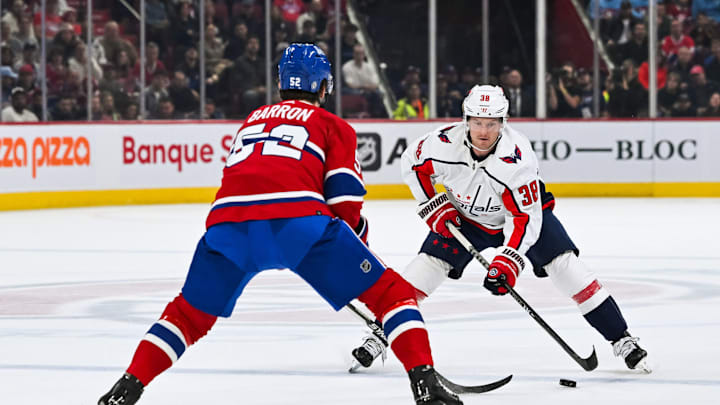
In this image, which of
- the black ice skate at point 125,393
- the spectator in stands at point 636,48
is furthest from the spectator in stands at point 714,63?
the black ice skate at point 125,393

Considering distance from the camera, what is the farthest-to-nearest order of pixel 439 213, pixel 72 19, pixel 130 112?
1. pixel 130 112
2. pixel 72 19
3. pixel 439 213

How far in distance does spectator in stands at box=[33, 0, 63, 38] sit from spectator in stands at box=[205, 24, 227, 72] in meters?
1.47

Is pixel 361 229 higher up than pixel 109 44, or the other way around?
pixel 109 44

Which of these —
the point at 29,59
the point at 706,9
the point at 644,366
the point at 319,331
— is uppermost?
the point at 706,9

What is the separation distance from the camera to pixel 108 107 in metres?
11.7

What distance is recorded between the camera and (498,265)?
380 cm

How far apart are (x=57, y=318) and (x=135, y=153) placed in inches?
257

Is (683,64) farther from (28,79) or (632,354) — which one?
(632,354)

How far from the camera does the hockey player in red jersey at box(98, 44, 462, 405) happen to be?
305cm

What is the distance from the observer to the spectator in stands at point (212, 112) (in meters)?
12.2

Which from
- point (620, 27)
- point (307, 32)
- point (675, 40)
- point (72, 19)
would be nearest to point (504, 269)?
point (72, 19)

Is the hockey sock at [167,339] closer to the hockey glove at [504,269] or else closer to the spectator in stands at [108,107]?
the hockey glove at [504,269]

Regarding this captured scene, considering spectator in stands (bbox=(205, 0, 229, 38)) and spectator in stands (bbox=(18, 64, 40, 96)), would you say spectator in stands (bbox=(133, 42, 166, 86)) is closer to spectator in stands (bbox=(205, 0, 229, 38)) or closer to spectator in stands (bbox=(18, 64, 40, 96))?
spectator in stands (bbox=(205, 0, 229, 38))

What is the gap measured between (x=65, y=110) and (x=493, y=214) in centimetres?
800
